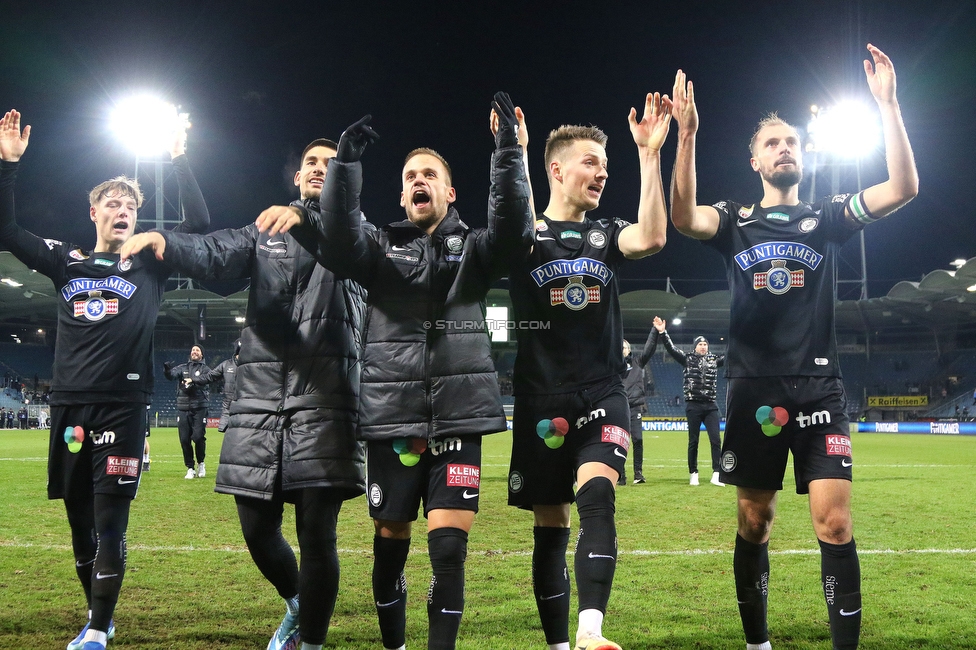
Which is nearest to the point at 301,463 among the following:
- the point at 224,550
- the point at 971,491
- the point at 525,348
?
the point at 525,348

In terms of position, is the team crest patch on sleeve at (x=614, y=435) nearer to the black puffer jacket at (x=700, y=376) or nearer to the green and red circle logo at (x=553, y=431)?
the green and red circle logo at (x=553, y=431)

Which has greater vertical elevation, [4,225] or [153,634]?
[4,225]

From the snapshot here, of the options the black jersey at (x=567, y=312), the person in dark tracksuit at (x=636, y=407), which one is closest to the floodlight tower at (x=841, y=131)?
the person in dark tracksuit at (x=636, y=407)

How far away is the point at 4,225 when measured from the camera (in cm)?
444

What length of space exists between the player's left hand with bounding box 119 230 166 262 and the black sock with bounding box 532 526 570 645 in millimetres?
2369

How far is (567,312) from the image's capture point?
3.83 meters

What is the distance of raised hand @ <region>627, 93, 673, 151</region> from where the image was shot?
3816 mm

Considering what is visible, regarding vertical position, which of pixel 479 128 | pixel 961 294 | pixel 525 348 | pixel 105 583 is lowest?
pixel 105 583

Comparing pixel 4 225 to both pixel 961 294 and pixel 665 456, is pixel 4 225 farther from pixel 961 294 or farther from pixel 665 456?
pixel 961 294

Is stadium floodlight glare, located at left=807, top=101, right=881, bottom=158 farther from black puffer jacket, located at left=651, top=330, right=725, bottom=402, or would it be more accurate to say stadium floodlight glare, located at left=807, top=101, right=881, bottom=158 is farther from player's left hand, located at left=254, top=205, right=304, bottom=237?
player's left hand, located at left=254, top=205, right=304, bottom=237

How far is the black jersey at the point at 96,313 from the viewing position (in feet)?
14.3

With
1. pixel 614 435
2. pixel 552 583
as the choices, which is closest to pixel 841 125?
pixel 614 435

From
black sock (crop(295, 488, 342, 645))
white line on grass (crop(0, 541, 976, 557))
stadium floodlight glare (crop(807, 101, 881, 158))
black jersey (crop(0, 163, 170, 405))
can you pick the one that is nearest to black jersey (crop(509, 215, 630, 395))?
black sock (crop(295, 488, 342, 645))

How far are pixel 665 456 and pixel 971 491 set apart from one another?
8.94 metres
